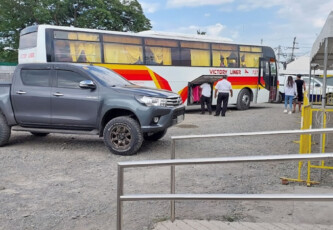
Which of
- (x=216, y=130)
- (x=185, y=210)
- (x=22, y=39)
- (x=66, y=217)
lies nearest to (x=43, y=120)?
(x=66, y=217)

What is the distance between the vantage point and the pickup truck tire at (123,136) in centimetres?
648

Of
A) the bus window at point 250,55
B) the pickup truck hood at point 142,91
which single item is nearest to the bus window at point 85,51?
the pickup truck hood at point 142,91

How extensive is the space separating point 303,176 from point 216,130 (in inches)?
188

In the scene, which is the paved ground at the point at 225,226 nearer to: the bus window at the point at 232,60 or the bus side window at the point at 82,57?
the bus side window at the point at 82,57

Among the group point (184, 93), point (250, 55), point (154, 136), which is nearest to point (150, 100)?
point (154, 136)

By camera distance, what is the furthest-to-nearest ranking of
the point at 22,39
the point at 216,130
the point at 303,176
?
the point at 22,39 < the point at 216,130 < the point at 303,176

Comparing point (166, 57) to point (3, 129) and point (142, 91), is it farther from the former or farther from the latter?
point (3, 129)

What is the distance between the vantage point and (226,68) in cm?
1577

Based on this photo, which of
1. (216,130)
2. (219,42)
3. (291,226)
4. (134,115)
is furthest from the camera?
(219,42)

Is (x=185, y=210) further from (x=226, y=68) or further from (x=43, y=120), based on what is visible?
(x=226, y=68)

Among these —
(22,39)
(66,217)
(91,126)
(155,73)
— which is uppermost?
(22,39)

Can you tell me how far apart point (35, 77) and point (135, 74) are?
6186mm

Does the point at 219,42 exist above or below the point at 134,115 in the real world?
above

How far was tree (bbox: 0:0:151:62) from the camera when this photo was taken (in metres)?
28.7
